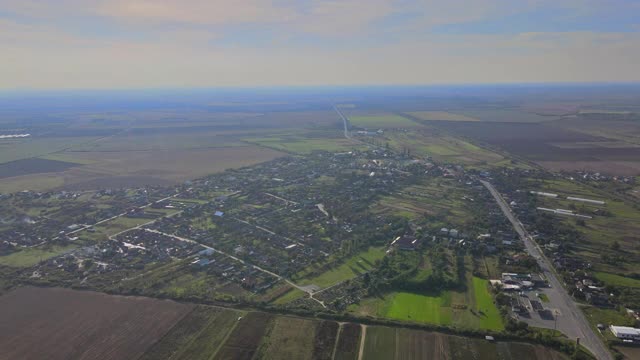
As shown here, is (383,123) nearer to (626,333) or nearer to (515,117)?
(515,117)

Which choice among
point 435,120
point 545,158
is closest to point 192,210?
point 545,158

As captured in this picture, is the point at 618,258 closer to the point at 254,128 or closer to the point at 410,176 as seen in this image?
the point at 410,176

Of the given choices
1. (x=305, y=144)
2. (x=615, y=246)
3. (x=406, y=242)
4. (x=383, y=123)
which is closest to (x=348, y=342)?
(x=406, y=242)

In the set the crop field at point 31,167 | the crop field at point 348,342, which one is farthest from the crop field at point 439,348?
the crop field at point 31,167

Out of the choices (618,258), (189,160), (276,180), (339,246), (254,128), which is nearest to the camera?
(618,258)

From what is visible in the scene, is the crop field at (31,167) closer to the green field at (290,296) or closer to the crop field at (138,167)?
the crop field at (138,167)

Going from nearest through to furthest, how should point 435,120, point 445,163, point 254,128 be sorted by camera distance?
point 445,163 → point 254,128 → point 435,120

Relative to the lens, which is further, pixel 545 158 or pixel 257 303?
pixel 545 158
